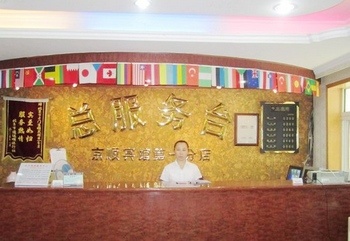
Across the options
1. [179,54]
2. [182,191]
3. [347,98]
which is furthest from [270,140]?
[182,191]

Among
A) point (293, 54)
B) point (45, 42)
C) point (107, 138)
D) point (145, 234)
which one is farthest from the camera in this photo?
point (107, 138)

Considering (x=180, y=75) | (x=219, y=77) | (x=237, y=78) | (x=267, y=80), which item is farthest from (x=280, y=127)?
(x=180, y=75)

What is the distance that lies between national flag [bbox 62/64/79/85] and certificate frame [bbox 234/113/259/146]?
2.38 m

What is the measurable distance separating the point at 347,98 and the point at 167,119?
8.41ft

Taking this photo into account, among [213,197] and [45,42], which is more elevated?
[45,42]

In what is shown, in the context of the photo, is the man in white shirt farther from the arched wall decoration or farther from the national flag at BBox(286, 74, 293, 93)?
the national flag at BBox(286, 74, 293, 93)

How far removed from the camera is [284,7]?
3467 mm

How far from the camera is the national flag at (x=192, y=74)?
493 centimetres

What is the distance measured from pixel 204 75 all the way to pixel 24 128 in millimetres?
2544

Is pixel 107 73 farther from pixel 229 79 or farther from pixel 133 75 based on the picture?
pixel 229 79

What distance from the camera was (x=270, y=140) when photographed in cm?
601

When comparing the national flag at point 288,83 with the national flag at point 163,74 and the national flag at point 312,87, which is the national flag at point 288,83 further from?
the national flag at point 163,74

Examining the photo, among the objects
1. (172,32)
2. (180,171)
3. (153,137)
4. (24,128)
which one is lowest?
(180,171)

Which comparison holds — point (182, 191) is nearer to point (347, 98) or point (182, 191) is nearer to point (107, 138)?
point (107, 138)
